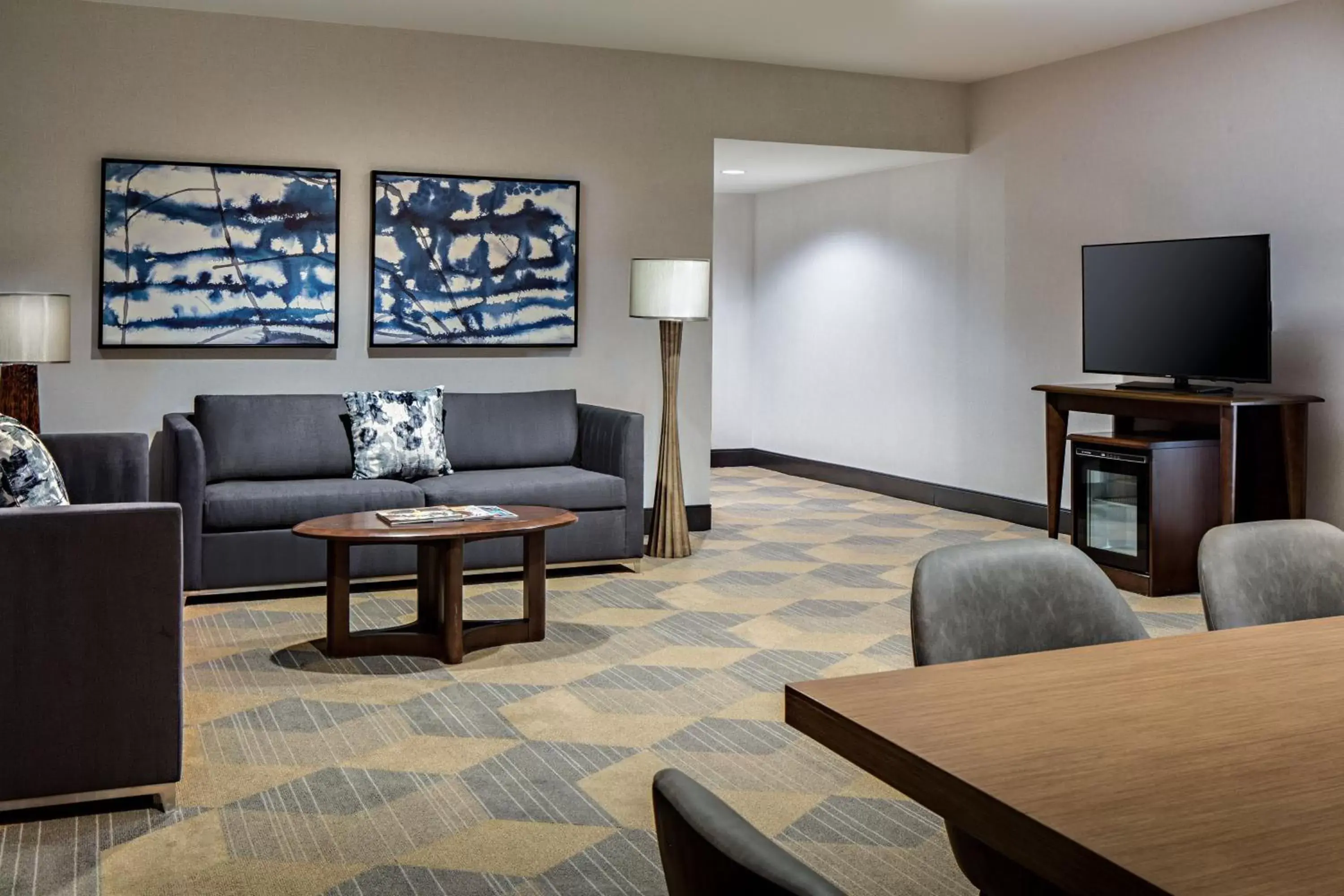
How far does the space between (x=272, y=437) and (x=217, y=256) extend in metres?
0.93

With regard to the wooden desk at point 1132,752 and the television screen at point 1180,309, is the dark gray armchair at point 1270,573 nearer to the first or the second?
the wooden desk at point 1132,752

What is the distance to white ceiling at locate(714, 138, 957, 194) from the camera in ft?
24.7

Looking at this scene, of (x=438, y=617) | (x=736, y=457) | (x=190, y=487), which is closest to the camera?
(x=438, y=617)

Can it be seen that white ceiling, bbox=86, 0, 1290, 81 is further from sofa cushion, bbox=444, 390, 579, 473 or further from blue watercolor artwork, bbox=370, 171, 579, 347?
sofa cushion, bbox=444, 390, 579, 473

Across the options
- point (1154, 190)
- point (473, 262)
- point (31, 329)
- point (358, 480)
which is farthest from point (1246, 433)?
point (31, 329)

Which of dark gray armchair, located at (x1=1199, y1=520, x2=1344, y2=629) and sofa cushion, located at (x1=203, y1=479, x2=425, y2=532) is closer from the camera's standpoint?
dark gray armchair, located at (x1=1199, y1=520, x2=1344, y2=629)

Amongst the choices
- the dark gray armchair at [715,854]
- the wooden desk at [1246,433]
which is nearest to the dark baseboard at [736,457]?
the wooden desk at [1246,433]

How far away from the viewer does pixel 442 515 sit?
4.54 m

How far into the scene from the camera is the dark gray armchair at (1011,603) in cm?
203

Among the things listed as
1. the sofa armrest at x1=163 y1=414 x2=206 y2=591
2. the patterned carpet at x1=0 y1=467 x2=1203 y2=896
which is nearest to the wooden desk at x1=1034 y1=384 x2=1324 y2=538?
the patterned carpet at x1=0 y1=467 x2=1203 y2=896

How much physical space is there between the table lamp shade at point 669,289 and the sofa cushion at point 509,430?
0.68 metres

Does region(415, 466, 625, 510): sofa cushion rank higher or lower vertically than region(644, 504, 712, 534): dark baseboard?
higher

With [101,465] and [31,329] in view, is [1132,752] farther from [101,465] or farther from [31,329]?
[31,329]

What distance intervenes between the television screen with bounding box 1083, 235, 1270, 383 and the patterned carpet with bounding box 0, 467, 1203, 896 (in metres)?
1.08
